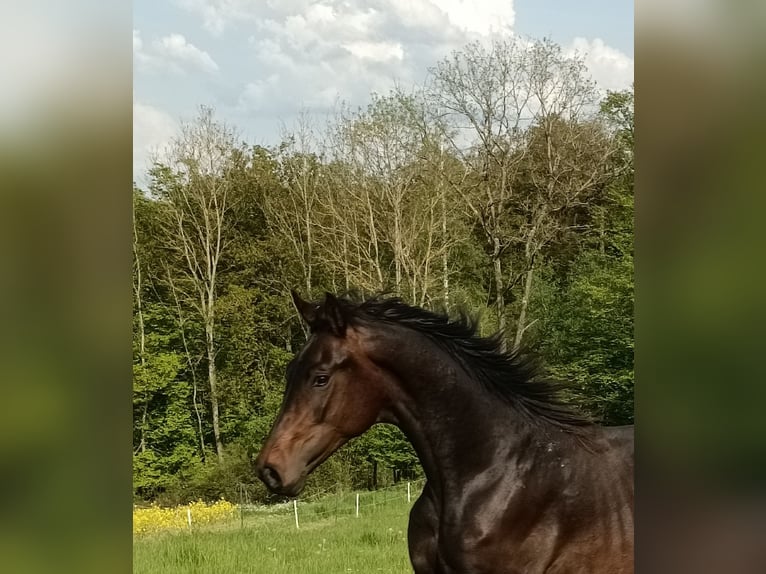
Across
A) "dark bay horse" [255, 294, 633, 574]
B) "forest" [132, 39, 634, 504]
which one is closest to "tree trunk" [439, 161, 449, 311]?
"forest" [132, 39, 634, 504]

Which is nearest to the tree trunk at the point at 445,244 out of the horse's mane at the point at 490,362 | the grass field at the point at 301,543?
the grass field at the point at 301,543

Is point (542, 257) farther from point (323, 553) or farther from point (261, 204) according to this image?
point (323, 553)

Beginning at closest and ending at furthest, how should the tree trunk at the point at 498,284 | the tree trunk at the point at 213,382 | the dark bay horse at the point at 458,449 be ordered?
the dark bay horse at the point at 458,449 → the tree trunk at the point at 498,284 → the tree trunk at the point at 213,382

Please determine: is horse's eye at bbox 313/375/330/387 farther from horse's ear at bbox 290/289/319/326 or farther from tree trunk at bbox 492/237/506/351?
tree trunk at bbox 492/237/506/351

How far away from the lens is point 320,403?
2271 mm

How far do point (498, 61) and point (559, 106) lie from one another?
0.76 m

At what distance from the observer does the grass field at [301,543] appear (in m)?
5.19

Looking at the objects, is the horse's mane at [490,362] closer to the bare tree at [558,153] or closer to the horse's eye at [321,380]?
the horse's eye at [321,380]

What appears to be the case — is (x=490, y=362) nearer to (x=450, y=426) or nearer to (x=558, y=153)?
(x=450, y=426)

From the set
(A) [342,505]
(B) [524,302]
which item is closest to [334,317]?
(B) [524,302]

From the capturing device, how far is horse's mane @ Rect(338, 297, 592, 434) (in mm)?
2430

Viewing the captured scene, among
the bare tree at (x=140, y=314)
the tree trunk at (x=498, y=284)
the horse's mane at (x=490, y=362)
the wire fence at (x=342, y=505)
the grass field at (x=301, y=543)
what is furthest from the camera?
the bare tree at (x=140, y=314)

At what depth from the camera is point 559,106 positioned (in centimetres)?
691
